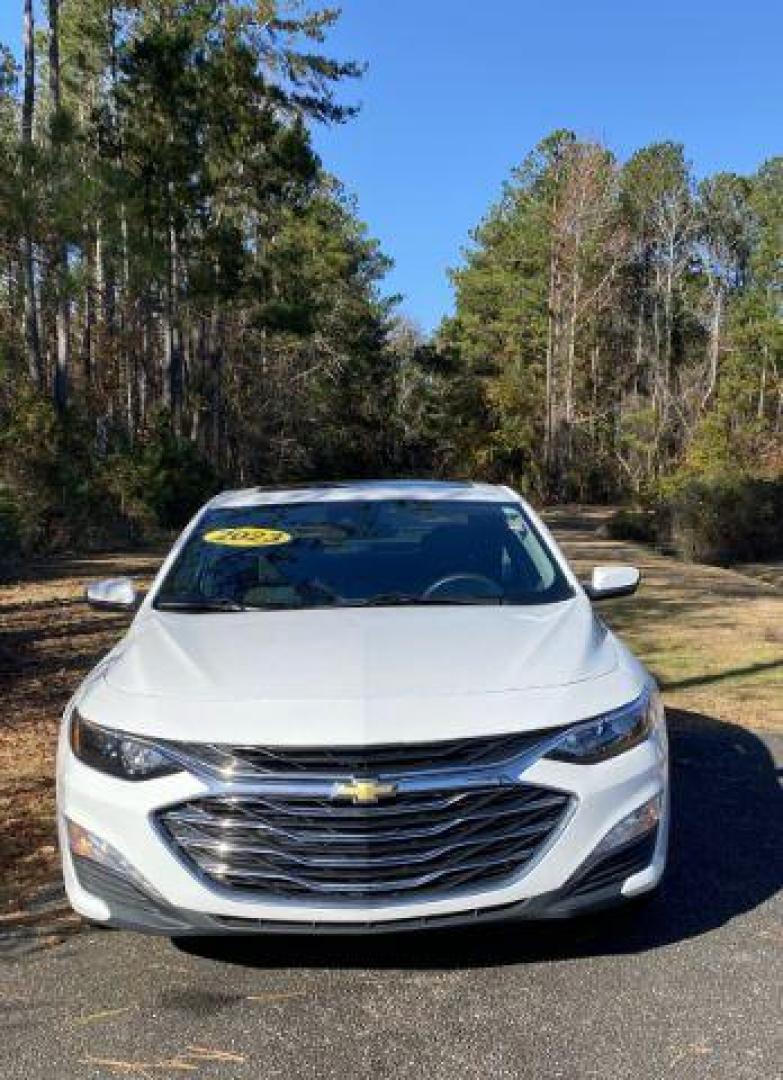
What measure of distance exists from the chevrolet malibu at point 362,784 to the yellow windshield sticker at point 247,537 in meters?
1.11

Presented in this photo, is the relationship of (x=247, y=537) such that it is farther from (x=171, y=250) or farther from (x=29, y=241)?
(x=171, y=250)

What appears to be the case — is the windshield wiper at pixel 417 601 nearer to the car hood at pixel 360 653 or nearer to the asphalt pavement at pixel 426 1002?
the car hood at pixel 360 653

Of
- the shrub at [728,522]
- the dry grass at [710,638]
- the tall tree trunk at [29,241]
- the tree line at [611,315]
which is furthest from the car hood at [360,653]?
the tree line at [611,315]

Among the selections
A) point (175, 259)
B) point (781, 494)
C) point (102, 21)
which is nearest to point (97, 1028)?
point (781, 494)

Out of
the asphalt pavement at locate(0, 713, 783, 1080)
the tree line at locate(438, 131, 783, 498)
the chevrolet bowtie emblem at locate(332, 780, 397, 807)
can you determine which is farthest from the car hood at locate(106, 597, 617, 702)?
the tree line at locate(438, 131, 783, 498)

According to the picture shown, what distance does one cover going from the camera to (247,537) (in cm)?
507

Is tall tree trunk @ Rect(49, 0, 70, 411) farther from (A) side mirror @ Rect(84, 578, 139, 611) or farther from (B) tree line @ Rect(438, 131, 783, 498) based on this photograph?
(B) tree line @ Rect(438, 131, 783, 498)

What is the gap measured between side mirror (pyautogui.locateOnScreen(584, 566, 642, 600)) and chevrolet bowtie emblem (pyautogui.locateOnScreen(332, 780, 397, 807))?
2.05 metres

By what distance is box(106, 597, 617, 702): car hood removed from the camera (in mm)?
3475

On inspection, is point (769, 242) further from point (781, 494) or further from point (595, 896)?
point (595, 896)

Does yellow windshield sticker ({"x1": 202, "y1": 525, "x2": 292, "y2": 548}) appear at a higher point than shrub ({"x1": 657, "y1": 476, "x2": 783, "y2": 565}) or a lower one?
higher

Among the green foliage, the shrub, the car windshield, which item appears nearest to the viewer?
the car windshield

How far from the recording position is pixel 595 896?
3377 millimetres

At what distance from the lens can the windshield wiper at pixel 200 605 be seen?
178 inches
